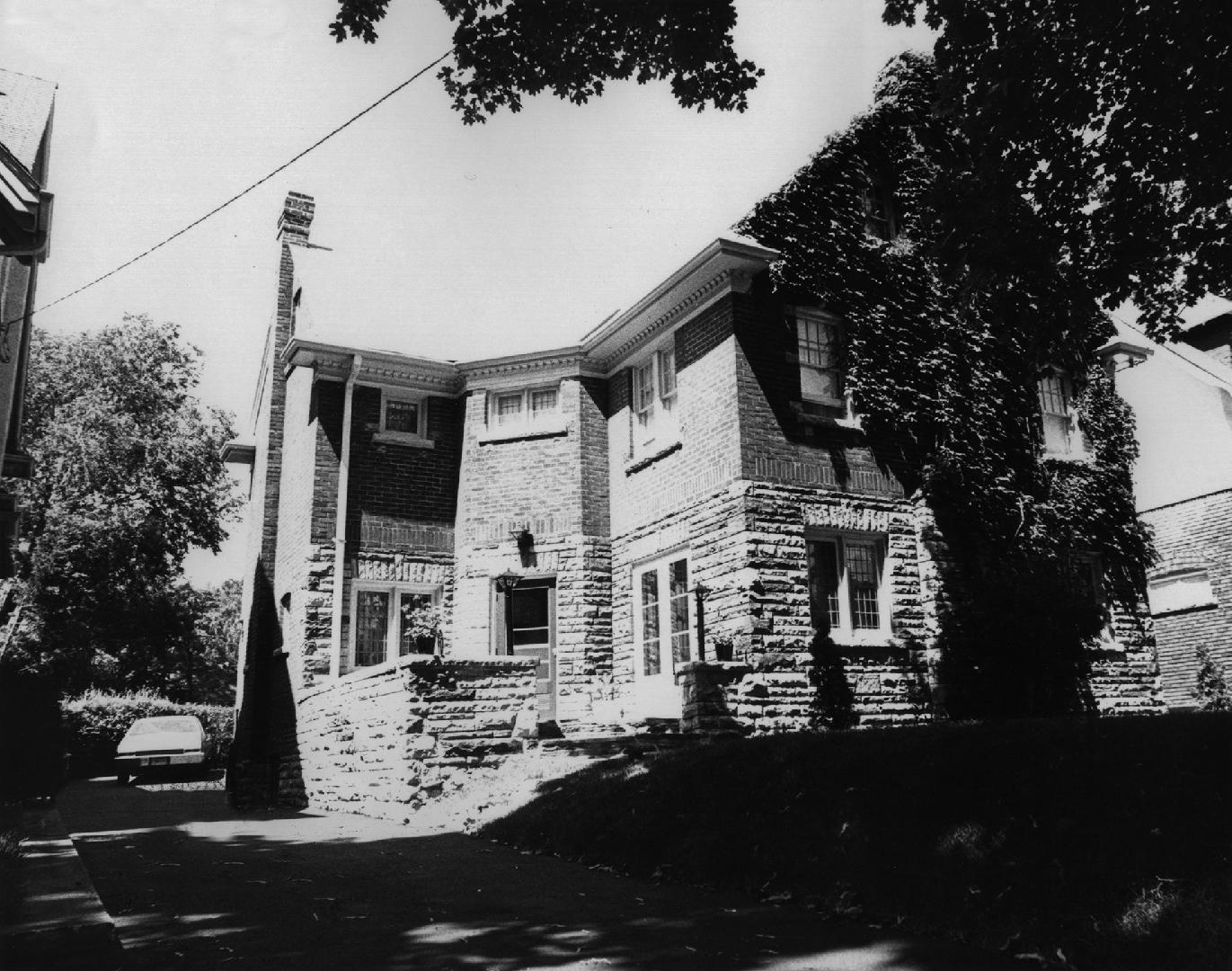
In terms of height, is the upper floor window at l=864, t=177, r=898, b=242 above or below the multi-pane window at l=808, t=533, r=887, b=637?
above

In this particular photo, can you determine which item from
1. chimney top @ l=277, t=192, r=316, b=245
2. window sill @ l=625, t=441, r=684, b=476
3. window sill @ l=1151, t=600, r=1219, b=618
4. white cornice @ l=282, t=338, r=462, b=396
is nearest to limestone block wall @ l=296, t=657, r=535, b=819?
window sill @ l=625, t=441, r=684, b=476

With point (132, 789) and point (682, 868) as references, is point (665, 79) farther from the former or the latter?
point (132, 789)

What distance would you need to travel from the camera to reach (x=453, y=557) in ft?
56.1

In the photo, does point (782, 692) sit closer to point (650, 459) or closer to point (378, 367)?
point (650, 459)

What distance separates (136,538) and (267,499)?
15.0 meters

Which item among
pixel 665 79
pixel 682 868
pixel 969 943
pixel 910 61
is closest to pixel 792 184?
pixel 910 61

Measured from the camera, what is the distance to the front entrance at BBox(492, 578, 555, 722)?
15.9 metres

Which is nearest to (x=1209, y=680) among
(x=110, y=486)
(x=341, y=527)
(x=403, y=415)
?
(x=403, y=415)

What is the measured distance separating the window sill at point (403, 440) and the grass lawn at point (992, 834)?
10244 mm

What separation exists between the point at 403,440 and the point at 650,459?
15.2 ft

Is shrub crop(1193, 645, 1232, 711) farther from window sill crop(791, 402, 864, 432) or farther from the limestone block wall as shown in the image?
the limestone block wall

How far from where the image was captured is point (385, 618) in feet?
54.8

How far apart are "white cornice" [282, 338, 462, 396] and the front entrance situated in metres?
3.91

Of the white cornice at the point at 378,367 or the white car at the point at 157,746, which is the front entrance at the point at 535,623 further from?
the white car at the point at 157,746
